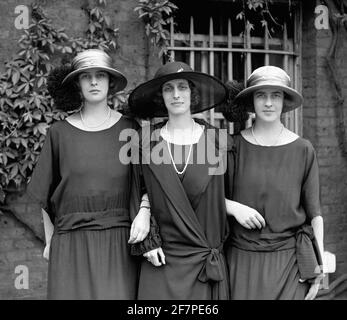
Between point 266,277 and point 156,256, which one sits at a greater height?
point 156,256

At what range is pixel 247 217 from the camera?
9.78ft

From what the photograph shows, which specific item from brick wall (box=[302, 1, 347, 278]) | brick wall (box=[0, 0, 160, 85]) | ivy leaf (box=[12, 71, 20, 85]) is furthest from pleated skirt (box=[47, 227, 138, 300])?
brick wall (box=[302, 1, 347, 278])

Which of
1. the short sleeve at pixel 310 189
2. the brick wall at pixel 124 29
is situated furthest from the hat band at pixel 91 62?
the brick wall at pixel 124 29

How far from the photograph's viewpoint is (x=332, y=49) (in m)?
5.34

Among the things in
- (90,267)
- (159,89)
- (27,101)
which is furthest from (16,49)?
(90,267)

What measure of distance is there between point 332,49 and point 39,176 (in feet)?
11.2

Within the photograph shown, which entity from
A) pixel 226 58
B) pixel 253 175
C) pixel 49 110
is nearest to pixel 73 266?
pixel 253 175

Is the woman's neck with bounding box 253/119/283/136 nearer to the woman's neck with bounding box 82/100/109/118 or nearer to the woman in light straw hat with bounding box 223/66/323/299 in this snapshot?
the woman in light straw hat with bounding box 223/66/323/299

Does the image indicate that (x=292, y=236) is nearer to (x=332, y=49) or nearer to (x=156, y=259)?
(x=156, y=259)

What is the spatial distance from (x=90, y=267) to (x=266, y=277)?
1002 millimetres

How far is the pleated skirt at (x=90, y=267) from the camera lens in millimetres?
3094

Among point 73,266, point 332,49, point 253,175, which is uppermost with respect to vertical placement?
point 332,49

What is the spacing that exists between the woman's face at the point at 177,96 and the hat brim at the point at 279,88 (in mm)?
341

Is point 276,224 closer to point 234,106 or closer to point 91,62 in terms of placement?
point 234,106
